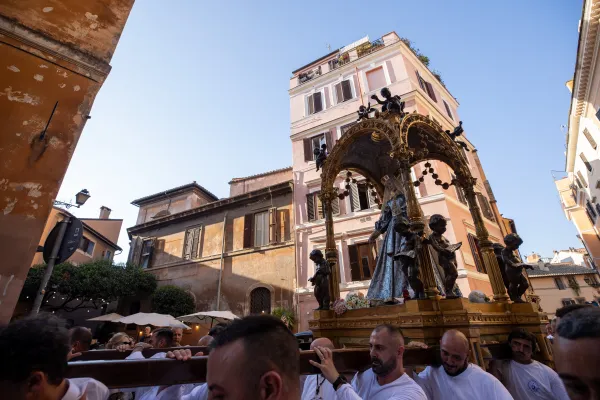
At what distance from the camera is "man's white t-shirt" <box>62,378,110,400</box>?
1.76m

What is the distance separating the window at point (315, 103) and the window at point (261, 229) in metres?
7.38

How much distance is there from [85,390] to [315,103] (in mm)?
18987

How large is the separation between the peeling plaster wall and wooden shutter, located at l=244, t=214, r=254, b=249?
12.0m

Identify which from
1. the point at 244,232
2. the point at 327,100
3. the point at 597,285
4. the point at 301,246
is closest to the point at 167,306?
the point at 244,232

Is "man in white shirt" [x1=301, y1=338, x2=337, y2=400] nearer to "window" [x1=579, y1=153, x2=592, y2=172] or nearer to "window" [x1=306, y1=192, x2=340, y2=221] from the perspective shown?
"window" [x1=306, y1=192, x2=340, y2=221]

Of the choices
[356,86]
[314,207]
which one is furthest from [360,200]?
[356,86]

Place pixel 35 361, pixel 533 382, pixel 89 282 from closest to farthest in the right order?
1. pixel 35 361
2. pixel 533 382
3. pixel 89 282

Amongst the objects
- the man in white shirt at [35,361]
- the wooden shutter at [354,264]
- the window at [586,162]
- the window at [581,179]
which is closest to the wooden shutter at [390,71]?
the wooden shutter at [354,264]

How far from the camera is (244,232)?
17312 mm

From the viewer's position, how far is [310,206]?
15852 millimetres

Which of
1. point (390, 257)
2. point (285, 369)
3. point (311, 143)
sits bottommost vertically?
point (285, 369)

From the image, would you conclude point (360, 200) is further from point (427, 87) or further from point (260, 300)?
point (427, 87)

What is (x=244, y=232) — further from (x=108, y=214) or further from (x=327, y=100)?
(x=108, y=214)

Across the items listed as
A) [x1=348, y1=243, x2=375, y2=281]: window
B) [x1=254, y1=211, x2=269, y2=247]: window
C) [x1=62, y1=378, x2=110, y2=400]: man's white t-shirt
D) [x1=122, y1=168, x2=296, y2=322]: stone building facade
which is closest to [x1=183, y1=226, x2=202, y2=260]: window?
[x1=122, y1=168, x2=296, y2=322]: stone building facade
